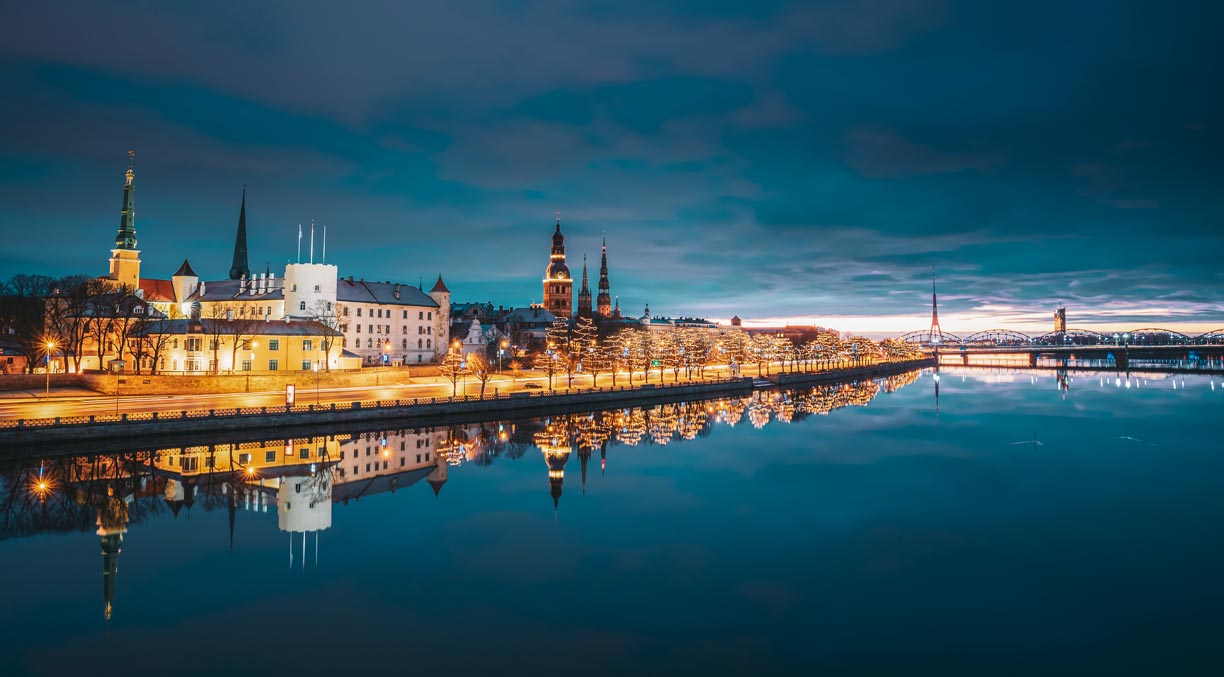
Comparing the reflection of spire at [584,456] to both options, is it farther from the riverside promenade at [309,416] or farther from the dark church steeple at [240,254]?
the dark church steeple at [240,254]

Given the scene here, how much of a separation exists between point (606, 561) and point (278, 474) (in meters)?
16.7

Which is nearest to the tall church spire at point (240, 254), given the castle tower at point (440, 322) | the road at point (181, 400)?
the castle tower at point (440, 322)

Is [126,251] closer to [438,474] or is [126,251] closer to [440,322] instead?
[440,322]

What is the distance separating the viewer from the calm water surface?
13.4 meters

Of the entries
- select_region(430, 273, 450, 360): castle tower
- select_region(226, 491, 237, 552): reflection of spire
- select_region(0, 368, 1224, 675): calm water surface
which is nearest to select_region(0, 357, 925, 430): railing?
select_region(0, 368, 1224, 675): calm water surface

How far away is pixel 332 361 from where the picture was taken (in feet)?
190

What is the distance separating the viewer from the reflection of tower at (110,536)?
1612cm

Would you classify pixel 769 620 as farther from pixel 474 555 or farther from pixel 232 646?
pixel 232 646

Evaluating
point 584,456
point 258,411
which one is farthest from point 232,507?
point 584,456

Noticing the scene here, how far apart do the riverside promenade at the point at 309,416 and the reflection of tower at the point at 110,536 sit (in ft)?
28.9

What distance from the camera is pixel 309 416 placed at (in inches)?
1539

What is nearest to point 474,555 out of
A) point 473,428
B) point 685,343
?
point 473,428

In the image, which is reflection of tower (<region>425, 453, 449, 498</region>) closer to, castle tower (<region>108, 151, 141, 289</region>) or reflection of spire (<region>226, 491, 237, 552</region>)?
reflection of spire (<region>226, 491, 237, 552</region>)

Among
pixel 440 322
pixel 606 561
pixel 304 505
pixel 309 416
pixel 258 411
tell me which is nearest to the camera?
pixel 606 561
